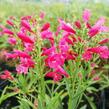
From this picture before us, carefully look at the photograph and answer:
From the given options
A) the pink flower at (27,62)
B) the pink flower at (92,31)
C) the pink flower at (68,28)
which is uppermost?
the pink flower at (68,28)

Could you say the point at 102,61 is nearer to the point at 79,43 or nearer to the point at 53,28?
the point at 53,28

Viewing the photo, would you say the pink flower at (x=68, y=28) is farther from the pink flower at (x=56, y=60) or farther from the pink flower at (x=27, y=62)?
the pink flower at (x=27, y=62)

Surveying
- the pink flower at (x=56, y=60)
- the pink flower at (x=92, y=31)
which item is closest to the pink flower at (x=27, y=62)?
the pink flower at (x=56, y=60)

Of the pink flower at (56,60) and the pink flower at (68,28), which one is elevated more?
the pink flower at (68,28)

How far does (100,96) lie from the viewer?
473 cm

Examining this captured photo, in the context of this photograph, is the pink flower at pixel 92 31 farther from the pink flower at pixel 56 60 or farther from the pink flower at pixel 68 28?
the pink flower at pixel 56 60

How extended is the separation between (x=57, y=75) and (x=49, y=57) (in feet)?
0.63

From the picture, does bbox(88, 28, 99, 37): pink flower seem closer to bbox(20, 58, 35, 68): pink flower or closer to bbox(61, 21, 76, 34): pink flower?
bbox(61, 21, 76, 34): pink flower

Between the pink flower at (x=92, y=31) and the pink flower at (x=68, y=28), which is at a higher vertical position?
the pink flower at (x=68, y=28)

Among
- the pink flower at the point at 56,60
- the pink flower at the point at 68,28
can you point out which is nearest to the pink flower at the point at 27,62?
the pink flower at the point at 56,60

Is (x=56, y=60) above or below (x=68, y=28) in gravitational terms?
below

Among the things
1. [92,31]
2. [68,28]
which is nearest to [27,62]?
Result: [68,28]

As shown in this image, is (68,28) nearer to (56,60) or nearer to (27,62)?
(56,60)

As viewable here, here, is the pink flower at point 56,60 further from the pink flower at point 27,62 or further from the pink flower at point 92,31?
the pink flower at point 92,31
